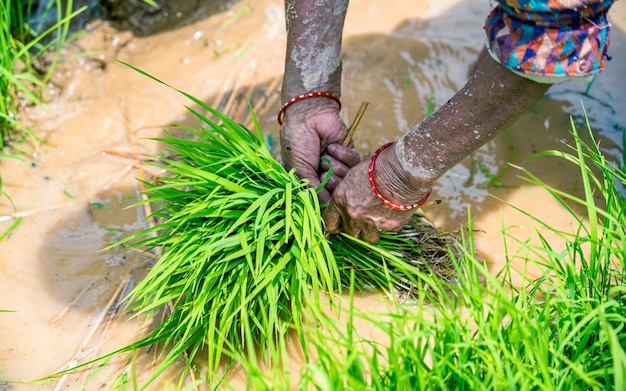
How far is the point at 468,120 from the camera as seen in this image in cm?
175

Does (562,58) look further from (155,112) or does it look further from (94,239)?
(155,112)

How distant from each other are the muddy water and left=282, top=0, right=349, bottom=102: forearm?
629 mm

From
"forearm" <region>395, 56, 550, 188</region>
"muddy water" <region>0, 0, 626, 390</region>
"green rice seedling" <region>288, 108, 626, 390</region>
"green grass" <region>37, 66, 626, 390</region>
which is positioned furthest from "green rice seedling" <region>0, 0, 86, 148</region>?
"green rice seedling" <region>288, 108, 626, 390</region>

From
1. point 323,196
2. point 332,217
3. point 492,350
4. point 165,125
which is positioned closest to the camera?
point 492,350

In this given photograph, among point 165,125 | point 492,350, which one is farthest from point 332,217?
point 165,125

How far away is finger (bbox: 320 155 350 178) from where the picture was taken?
2172mm

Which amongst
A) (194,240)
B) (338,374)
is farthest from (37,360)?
(338,374)

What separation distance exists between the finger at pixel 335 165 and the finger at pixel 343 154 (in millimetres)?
13

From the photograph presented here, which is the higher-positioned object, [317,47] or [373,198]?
[317,47]

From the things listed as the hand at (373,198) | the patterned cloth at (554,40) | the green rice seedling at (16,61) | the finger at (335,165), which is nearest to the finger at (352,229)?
the hand at (373,198)

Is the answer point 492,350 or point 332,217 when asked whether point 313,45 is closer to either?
point 332,217

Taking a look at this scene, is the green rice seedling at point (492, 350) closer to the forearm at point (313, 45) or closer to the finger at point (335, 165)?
the finger at point (335, 165)

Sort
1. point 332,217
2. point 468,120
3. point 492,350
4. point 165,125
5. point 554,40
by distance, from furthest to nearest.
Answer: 1. point 165,125
2. point 332,217
3. point 468,120
4. point 554,40
5. point 492,350

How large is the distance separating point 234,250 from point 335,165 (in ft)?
1.66
